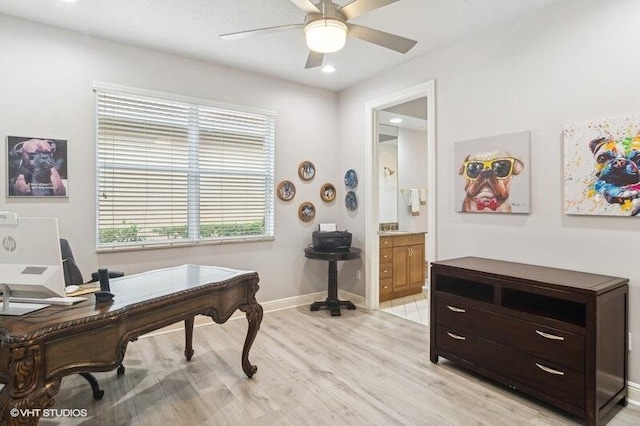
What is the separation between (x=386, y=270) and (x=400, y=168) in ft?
5.97

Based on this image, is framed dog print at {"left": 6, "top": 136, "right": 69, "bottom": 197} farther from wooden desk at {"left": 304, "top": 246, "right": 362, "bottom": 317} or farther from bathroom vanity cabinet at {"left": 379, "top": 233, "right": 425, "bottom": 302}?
bathroom vanity cabinet at {"left": 379, "top": 233, "right": 425, "bottom": 302}

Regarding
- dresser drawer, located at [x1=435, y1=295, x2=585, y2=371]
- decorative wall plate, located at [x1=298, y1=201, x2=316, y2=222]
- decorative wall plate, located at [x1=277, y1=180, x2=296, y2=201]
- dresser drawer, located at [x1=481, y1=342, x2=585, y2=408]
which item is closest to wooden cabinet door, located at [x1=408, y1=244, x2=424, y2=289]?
decorative wall plate, located at [x1=298, y1=201, x2=316, y2=222]

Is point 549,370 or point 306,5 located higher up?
point 306,5

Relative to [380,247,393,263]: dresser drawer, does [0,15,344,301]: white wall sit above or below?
above

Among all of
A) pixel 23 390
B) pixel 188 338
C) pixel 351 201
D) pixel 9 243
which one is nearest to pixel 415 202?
pixel 351 201

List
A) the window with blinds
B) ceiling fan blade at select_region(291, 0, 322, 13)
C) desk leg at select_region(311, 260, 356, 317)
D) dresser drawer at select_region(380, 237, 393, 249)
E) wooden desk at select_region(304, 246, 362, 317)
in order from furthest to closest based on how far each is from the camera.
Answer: dresser drawer at select_region(380, 237, 393, 249) → desk leg at select_region(311, 260, 356, 317) → wooden desk at select_region(304, 246, 362, 317) → the window with blinds → ceiling fan blade at select_region(291, 0, 322, 13)

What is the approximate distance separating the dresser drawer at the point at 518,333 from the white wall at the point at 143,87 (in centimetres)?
212

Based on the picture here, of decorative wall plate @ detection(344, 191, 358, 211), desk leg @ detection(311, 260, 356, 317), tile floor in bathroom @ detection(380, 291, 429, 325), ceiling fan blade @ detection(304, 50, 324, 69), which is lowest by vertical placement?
tile floor in bathroom @ detection(380, 291, 429, 325)

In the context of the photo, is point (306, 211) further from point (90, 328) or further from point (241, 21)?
point (90, 328)

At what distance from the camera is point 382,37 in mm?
2324

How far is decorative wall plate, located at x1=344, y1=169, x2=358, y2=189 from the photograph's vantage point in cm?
455

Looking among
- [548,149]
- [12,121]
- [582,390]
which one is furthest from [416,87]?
[12,121]

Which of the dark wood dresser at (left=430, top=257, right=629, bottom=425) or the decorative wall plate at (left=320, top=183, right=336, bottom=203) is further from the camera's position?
the decorative wall plate at (left=320, top=183, right=336, bottom=203)

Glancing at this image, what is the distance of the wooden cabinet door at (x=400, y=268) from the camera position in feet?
15.8
